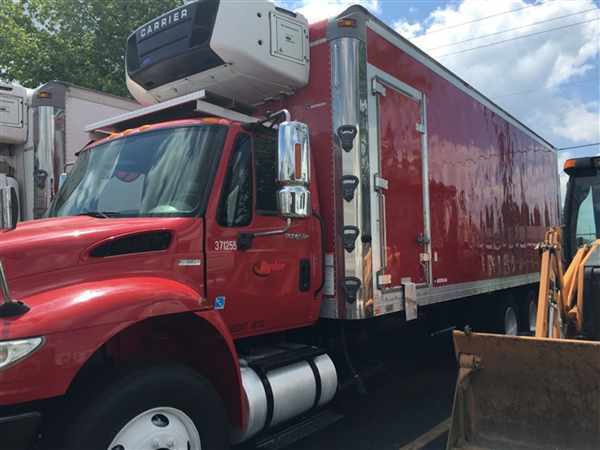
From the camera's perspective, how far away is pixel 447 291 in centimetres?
603

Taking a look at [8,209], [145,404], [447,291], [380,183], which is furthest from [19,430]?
[447,291]

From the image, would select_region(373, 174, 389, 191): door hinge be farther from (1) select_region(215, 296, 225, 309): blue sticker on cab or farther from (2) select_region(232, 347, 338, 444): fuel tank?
(1) select_region(215, 296, 225, 309): blue sticker on cab

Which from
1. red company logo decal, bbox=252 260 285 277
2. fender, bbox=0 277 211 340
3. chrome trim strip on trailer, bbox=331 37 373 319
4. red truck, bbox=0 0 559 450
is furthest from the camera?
chrome trim strip on trailer, bbox=331 37 373 319

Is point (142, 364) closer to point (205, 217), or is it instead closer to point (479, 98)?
point (205, 217)

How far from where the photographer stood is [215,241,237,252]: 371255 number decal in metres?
3.78

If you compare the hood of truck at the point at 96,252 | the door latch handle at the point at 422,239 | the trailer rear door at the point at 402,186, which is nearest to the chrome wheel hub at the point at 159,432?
the hood of truck at the point at 96,252

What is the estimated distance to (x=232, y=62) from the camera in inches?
173

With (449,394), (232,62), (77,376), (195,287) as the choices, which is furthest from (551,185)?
(77,376)

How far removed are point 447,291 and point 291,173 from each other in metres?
3.07

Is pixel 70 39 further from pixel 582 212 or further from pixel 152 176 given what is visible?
pixel 582 212

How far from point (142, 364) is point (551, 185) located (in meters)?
9.51

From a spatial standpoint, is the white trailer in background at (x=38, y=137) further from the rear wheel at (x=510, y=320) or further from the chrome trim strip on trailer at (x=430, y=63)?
the rear wheel at (x=510, y=320)

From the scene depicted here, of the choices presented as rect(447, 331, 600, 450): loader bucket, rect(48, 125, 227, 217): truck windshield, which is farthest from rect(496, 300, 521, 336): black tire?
rect(48, 125, 227, 217): truck windshield

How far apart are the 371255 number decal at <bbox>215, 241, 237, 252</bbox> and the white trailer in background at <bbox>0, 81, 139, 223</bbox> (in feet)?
13.3
